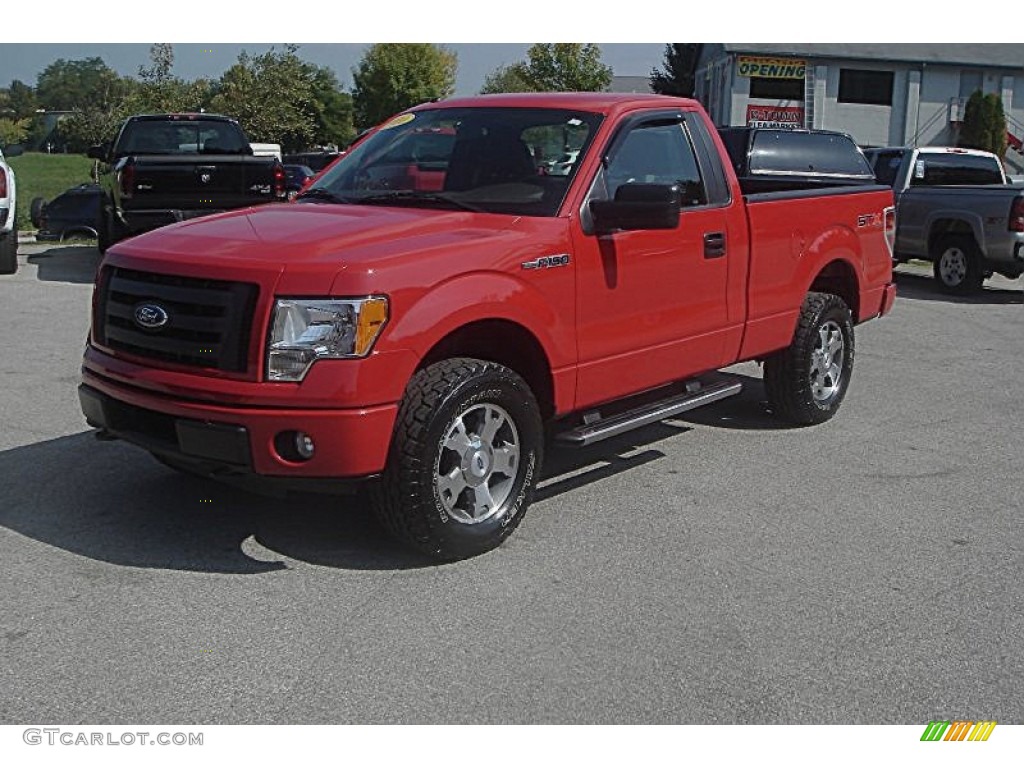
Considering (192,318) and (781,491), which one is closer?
(192,318)

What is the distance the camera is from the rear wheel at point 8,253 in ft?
44.5

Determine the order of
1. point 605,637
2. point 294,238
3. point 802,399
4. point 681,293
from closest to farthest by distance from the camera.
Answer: point 605,637 < point 294,238 < point 681,293 < point 802,399

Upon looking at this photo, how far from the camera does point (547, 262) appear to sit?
525cm

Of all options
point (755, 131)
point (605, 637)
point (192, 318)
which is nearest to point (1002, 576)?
point (605, 637)

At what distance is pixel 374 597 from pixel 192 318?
130 centimetres

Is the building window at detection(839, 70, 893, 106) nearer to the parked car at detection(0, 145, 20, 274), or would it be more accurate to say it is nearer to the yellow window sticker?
the parked car at detection(0, 145, 20, 274)

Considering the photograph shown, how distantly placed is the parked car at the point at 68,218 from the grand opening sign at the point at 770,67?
A: 2598 cm

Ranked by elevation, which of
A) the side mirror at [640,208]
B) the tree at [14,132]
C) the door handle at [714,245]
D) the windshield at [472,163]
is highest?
the tree at [14,132]

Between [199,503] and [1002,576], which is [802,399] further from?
[199,503]

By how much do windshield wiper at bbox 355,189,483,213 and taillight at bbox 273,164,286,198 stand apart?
7.82 m

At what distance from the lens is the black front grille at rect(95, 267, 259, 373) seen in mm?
4598

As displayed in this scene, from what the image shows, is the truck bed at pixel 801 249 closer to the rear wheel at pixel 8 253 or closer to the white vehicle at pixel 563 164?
the white vehicle at pixel 563 164

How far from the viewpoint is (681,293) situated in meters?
6.10
